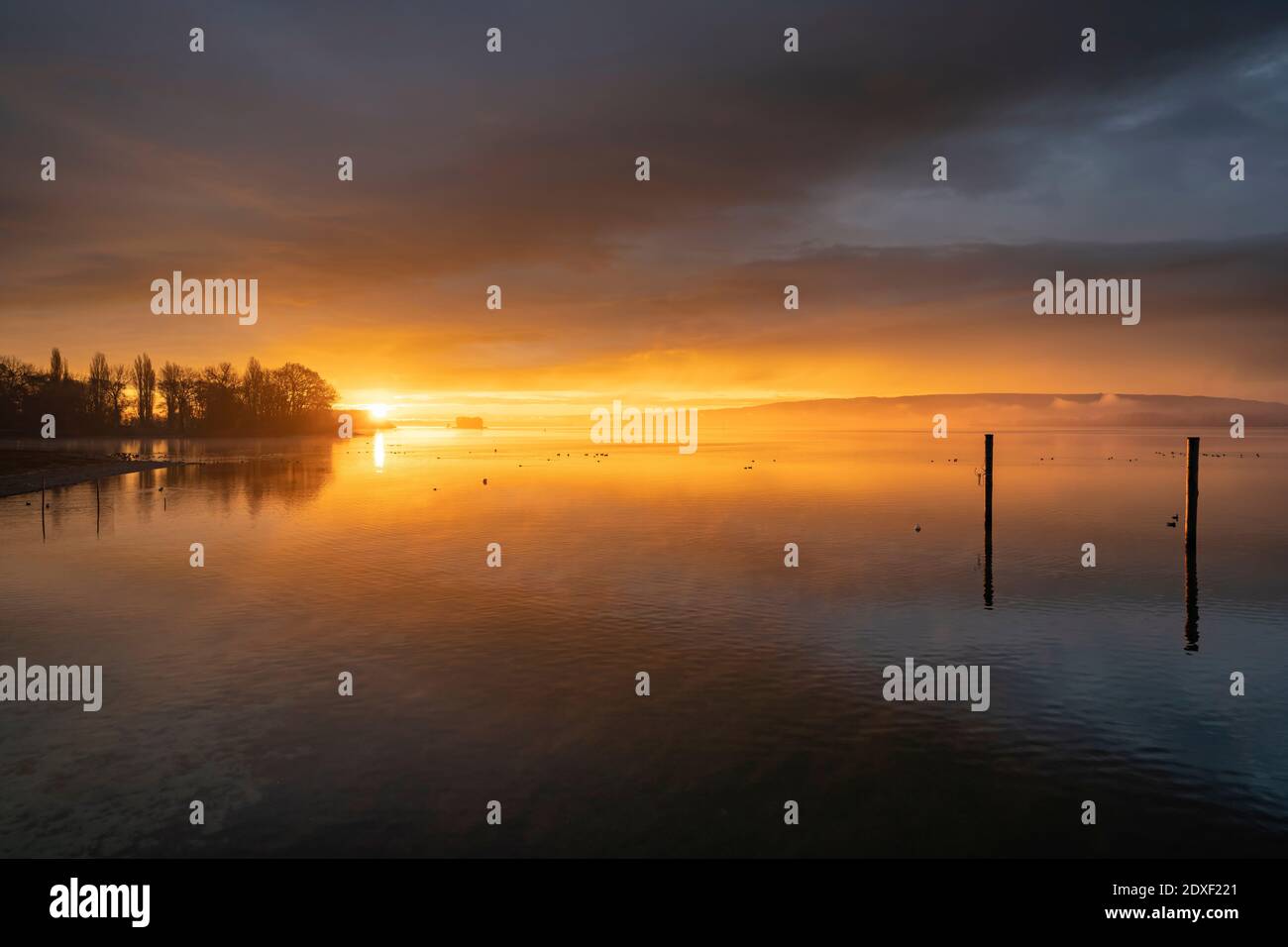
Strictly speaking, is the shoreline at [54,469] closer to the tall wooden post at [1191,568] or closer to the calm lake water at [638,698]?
the calm lake water at [638,698]

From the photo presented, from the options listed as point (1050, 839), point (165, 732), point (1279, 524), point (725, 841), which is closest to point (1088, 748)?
point (1050, 839)

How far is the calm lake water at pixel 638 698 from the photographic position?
45.8ft

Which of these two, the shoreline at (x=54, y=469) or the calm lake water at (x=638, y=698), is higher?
the shoreline at (x=54, y=469)

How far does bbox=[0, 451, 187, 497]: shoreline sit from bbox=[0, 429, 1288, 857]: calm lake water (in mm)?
36713

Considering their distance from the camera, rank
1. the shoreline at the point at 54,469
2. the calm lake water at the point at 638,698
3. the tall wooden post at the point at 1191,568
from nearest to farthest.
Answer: the calm lake water at the point at 638,698 < the tall wooden post at the point at 1191,568 < the shoreline at the point at 54,469

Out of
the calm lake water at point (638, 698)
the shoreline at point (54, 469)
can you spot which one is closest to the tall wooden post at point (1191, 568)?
the calm lake water at point (638, 698)

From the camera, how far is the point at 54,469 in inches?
3418

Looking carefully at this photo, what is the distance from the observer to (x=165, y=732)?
17812 mm

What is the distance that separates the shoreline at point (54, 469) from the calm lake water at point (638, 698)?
36.7m

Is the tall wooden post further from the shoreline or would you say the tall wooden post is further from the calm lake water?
the shoreline

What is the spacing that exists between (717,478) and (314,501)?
4867 cm

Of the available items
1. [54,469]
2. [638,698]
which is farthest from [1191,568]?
[54,469]

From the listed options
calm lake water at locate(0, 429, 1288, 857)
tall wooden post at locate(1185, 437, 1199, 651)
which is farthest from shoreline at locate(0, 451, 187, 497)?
tall wooden post at locate(1185, 437, 1199, 651)
